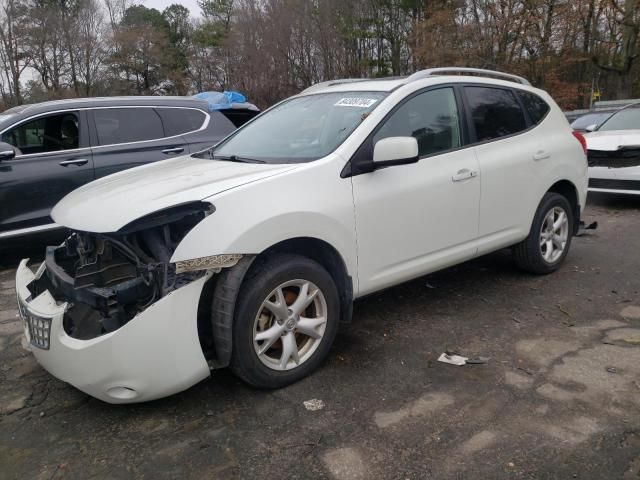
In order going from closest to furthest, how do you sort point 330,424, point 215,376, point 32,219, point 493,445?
point 493,445, point 330,424, point 215,376, point 32,219

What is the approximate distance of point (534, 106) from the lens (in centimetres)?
460

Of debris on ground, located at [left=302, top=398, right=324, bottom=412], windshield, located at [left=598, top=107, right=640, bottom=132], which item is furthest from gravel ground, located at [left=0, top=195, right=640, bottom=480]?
windshield, located at [left=598, top=107, right=640, bottom=132]

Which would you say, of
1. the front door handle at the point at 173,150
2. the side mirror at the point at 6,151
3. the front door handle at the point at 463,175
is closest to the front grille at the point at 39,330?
the front door handle at the point at 463,175

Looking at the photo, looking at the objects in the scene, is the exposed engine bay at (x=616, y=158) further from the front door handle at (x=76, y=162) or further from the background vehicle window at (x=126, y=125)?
the front door handle at (x=76, y=162)

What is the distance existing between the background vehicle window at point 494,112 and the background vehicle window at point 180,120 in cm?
361

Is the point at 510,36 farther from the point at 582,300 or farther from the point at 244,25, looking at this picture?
the point at 582,300

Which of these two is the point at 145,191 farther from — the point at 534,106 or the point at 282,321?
the point at 534,106

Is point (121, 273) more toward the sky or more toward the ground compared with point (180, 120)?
more toward the ground

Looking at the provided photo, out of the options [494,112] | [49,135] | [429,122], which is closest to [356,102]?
[429,122]

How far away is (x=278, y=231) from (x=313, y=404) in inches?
36.9

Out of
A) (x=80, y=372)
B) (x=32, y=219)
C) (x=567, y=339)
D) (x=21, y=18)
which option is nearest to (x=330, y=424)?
(x=80, y=372)

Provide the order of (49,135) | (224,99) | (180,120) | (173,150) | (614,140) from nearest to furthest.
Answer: (49,135)
(173,150)
(180,120)
(614,140)
(224,99)

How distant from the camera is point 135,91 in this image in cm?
3738

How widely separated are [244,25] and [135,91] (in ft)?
36.7
